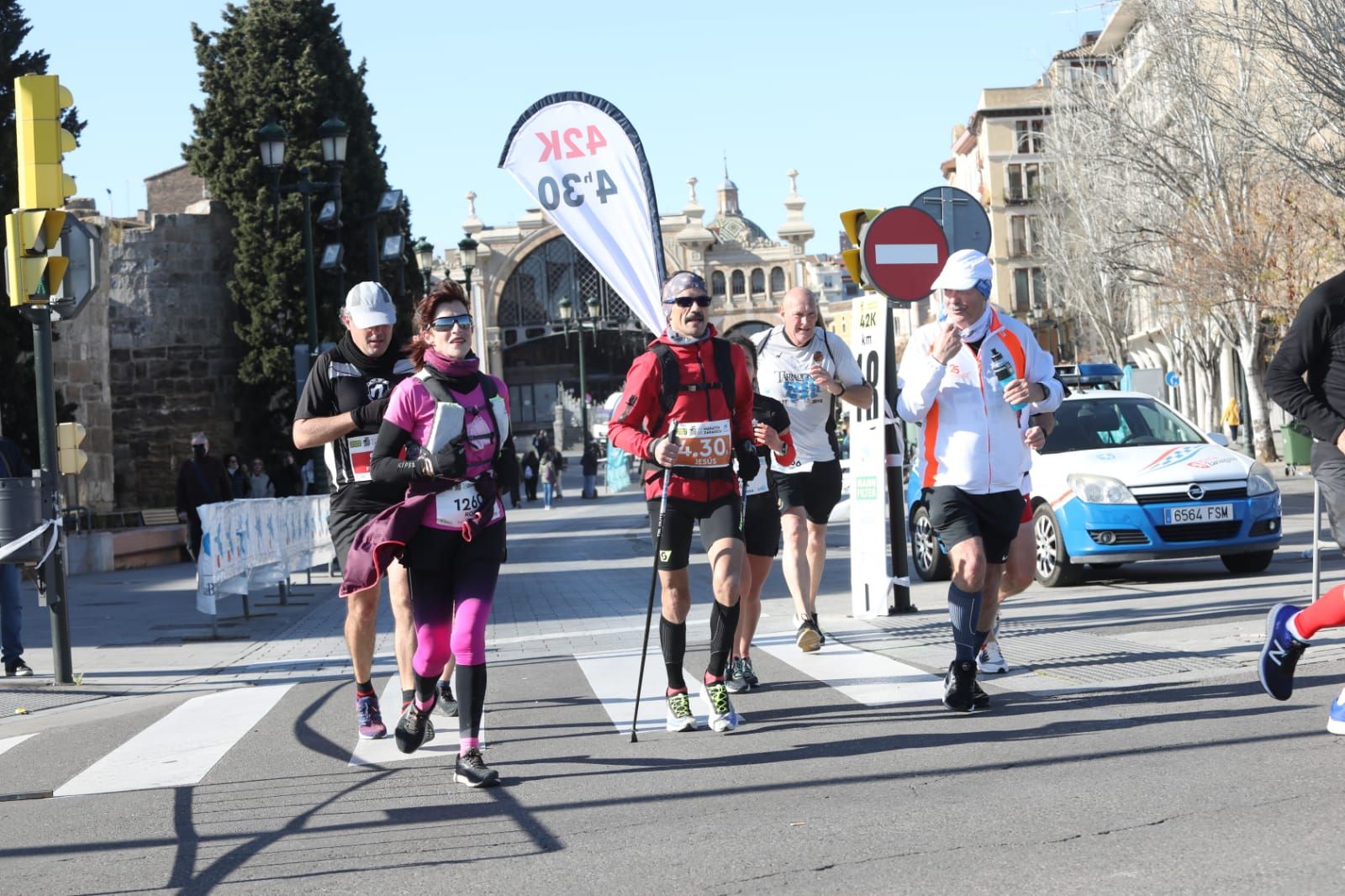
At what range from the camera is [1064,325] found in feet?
245

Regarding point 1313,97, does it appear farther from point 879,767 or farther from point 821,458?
point 879,767

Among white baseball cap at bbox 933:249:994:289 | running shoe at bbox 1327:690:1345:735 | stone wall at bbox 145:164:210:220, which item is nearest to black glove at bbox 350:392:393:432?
white baseball cap at bbox 933:249:994:289

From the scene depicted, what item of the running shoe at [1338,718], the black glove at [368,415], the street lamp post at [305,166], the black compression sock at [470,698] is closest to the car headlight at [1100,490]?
the running shoe at [1338,718]

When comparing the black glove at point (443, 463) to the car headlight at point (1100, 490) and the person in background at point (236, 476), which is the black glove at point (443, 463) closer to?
the car headlight at point (1100, 490)

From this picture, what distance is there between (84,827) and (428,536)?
162 cm

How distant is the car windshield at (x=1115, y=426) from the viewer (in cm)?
1374

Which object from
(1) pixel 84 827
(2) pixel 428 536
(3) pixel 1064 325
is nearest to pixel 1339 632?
(2) pixel 428 536

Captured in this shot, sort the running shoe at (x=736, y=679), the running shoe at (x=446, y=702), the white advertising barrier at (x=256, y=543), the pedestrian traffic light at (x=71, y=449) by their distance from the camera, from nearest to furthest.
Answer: the running shoe at (x=446, y=702) < the running shoe at (x=736, y=679) < the pedestrian traffic light at (x=71, y=449) < the white advertising barrier at (x=256, y=543)

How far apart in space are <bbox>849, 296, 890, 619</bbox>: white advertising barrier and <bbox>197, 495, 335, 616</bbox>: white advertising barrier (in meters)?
4.34

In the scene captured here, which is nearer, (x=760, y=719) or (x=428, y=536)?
(x=428, y=536)

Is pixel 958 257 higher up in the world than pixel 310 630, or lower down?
higher up

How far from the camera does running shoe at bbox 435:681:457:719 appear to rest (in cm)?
788

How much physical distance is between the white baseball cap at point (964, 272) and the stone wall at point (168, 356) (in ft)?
102

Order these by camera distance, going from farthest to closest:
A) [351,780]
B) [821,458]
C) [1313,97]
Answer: [1313,97], [821,458], [351,780]
